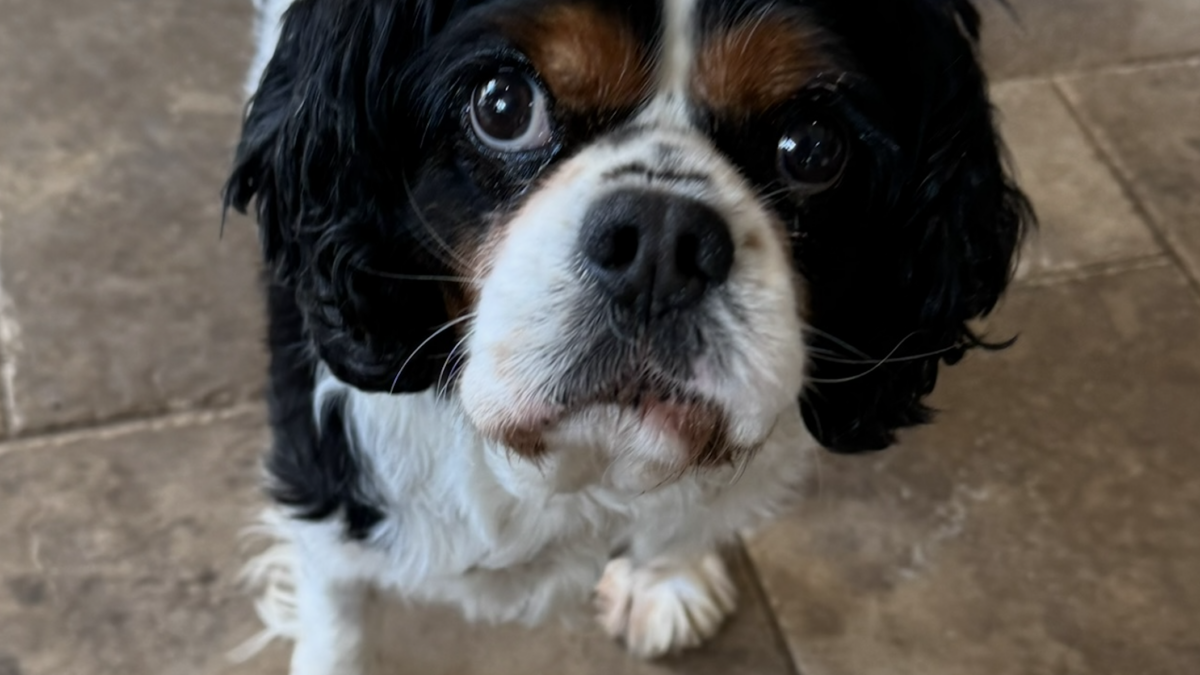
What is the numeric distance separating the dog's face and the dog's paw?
0.68 metres

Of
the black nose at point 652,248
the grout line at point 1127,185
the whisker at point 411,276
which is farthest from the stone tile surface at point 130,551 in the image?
the grout line at point 1127,185

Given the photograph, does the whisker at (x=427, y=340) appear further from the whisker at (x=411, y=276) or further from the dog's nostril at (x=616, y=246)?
the dog's nostril at (x=616, y=246)

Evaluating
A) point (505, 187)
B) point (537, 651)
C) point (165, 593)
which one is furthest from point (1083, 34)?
point (165, 593)

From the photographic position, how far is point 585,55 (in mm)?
1221

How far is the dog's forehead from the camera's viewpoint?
1208mm

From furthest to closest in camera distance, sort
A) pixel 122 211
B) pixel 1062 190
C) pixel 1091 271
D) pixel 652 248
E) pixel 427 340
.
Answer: pixel 1062 190, pixel 1091 271, pixel 122 211, pixel 427 340, pixel 652 248

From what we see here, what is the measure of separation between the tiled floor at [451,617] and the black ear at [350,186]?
641 millimetres

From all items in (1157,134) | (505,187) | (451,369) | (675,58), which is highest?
(675,58)

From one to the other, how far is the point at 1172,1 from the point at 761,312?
2.55m

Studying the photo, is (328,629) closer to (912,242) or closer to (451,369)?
(451,369)

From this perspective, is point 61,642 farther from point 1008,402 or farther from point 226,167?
point 1008,402

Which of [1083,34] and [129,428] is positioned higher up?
[1083,34]

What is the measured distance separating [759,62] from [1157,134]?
78.4 inches

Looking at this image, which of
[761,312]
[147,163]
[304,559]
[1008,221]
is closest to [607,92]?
[761,312]
